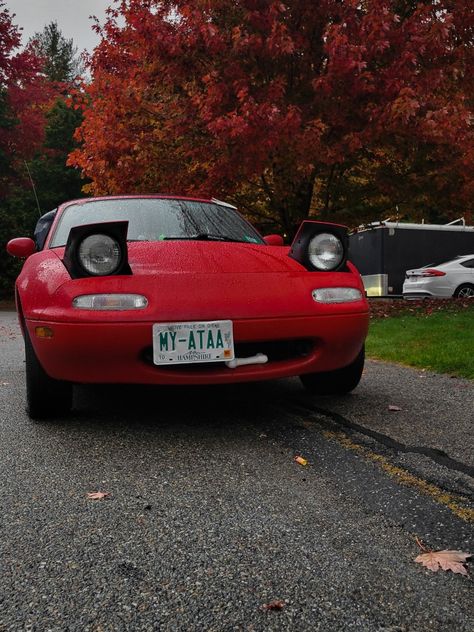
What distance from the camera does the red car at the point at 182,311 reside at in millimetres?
2557

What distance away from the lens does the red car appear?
2.56m

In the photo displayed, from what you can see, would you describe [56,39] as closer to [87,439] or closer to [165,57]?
[165,57]

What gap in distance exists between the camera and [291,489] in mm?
2002

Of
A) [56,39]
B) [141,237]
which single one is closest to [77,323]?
[141,237]

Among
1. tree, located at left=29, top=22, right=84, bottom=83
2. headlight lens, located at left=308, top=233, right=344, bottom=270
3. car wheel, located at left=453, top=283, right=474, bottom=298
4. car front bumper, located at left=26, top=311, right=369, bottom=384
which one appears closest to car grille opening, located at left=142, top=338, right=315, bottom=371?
car front bumper, located at left=26, top=311, right=369, bottom=384

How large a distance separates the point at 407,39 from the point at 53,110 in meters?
19.0

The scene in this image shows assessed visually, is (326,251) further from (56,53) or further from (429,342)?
(56,53)

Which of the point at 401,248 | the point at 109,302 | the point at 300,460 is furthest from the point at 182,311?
the point at 401,248

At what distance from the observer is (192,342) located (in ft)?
8.45

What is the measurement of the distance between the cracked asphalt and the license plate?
38 centimetres

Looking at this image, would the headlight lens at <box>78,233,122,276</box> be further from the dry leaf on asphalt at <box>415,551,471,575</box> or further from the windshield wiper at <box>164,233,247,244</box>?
the dry leaf on asphalt at <box>415,551,471,575</box>

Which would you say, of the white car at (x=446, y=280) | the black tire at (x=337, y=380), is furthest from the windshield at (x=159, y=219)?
the white car at (x=446, y=280)

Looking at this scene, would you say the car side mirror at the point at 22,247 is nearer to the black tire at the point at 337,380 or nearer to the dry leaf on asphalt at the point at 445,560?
the black tire at the point at 337,380

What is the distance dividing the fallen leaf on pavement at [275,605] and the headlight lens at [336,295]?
1.71m
